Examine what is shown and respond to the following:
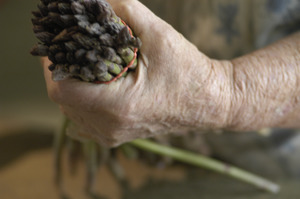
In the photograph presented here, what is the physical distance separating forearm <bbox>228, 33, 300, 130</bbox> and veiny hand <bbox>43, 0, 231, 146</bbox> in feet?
0.11

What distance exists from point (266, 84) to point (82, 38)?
16.7 inches

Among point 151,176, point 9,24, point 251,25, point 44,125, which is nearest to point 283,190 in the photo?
point 151,176

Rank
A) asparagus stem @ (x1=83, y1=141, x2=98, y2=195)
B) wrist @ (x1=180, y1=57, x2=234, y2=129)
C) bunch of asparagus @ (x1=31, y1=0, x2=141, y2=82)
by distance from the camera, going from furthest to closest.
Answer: asparagus stem @ (x1=83, y1=141, x2=98, y2=195)
wrist @ (x1=180, y1=57, x2=234, y2=129)
bunch of asparagus @ (x1=31, y1=0, x2=141, y2=82)

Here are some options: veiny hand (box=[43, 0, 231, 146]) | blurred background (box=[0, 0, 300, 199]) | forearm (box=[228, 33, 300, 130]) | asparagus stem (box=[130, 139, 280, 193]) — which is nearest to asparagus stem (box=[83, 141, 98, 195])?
blurred background (box=[0, 0, 300, 199])

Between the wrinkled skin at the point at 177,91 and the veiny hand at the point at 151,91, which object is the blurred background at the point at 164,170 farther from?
the veiny hand at the point at 151,91

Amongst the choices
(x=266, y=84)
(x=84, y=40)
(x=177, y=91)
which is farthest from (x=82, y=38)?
(x=266, y=84)

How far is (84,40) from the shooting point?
44cm

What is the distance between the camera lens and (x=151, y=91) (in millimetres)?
538

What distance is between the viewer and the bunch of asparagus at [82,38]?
1.46ft

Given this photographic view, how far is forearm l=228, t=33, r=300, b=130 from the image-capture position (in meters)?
0.63

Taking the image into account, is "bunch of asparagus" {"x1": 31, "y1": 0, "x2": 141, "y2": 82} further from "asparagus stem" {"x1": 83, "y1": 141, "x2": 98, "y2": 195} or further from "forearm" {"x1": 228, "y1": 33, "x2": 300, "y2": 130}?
"asparagus stem" {"x1": 83, "y1": 141, "x2": 98, "y2": 195}

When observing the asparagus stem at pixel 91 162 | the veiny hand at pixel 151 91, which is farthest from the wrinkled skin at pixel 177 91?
the asparagus stem at pixel 91 162

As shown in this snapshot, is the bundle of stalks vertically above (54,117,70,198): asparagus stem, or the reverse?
the bundle of stalks

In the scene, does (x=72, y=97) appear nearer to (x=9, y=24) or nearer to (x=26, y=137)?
(x=26, y=137)
